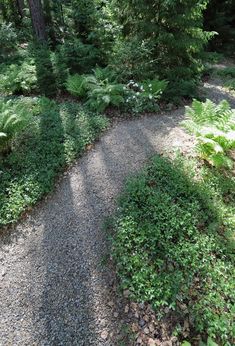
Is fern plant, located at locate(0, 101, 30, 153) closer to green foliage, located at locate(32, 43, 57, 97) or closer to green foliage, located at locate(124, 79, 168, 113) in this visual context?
green foliage, located at locate(32, 43, 57, 97)

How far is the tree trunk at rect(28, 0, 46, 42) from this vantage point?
990 centimetres

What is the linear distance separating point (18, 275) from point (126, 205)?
1925mm

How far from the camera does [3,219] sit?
459cm

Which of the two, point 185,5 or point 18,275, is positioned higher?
point 185,5

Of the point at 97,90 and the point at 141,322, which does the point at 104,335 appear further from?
the point at 97,90

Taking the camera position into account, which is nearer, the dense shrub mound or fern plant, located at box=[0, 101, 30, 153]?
the dense shrub mound

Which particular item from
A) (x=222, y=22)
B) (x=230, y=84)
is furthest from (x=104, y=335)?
(x=222, y=22)

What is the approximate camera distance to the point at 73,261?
408cm

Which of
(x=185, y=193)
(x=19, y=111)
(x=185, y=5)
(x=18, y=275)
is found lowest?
(x=18, y=275)

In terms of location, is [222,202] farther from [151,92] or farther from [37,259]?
[151,92]

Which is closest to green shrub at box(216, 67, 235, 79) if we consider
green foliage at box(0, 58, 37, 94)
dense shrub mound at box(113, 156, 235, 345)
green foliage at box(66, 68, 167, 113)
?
green foliage at box(66, 68, 167, 113)

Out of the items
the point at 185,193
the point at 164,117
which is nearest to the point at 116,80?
the point at 164,117

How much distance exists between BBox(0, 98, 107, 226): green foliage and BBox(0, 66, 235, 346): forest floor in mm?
233

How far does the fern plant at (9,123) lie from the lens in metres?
5.27
